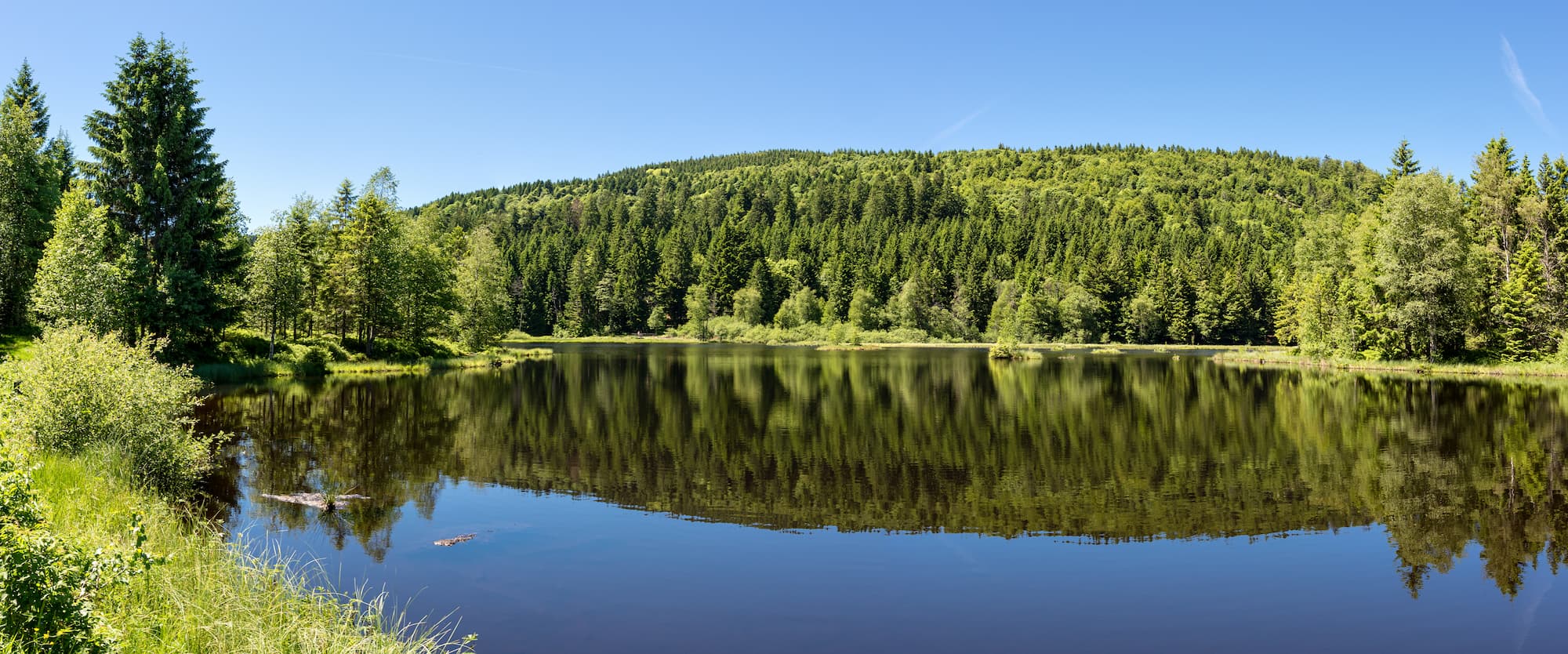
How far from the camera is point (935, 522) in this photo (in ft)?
51.8

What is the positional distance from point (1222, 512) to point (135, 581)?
17.0 meters

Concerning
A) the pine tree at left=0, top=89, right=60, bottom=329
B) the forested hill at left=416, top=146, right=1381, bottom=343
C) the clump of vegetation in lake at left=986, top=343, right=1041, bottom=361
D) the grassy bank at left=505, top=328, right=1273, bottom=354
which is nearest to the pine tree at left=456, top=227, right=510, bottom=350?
the pine tree at left=0, top=89, right=60, bottom=329

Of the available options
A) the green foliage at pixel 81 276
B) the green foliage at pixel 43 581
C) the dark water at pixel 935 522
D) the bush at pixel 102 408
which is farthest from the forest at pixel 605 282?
→ the green foliage at pixel 43 581

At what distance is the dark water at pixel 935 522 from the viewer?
10.7m

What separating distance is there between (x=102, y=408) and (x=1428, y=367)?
65262 millimetres

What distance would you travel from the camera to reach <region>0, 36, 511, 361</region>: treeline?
123 ft

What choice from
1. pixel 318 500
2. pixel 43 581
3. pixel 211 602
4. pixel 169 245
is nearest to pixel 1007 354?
pixel 169 245

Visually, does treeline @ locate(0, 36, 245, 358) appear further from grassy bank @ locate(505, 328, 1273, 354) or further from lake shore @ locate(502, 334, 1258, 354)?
grassy bank @ locate(505, 328, 1273, 354)

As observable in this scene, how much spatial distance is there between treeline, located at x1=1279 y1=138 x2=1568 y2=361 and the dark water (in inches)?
910

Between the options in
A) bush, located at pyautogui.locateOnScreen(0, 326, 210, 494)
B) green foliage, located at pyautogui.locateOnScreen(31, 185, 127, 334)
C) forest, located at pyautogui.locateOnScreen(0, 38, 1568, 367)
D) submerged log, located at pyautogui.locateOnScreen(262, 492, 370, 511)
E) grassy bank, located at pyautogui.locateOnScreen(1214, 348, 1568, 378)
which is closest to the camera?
bush, located at pyautogui.locateOnScreen(0, 326, 210, 494)

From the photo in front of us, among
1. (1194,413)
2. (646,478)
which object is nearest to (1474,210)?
(1194,413)

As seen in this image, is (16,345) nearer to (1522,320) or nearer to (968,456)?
(968,456)

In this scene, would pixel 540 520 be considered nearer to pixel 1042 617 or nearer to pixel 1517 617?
pixel 1042 617

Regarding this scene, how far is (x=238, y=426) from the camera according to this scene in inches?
1050
